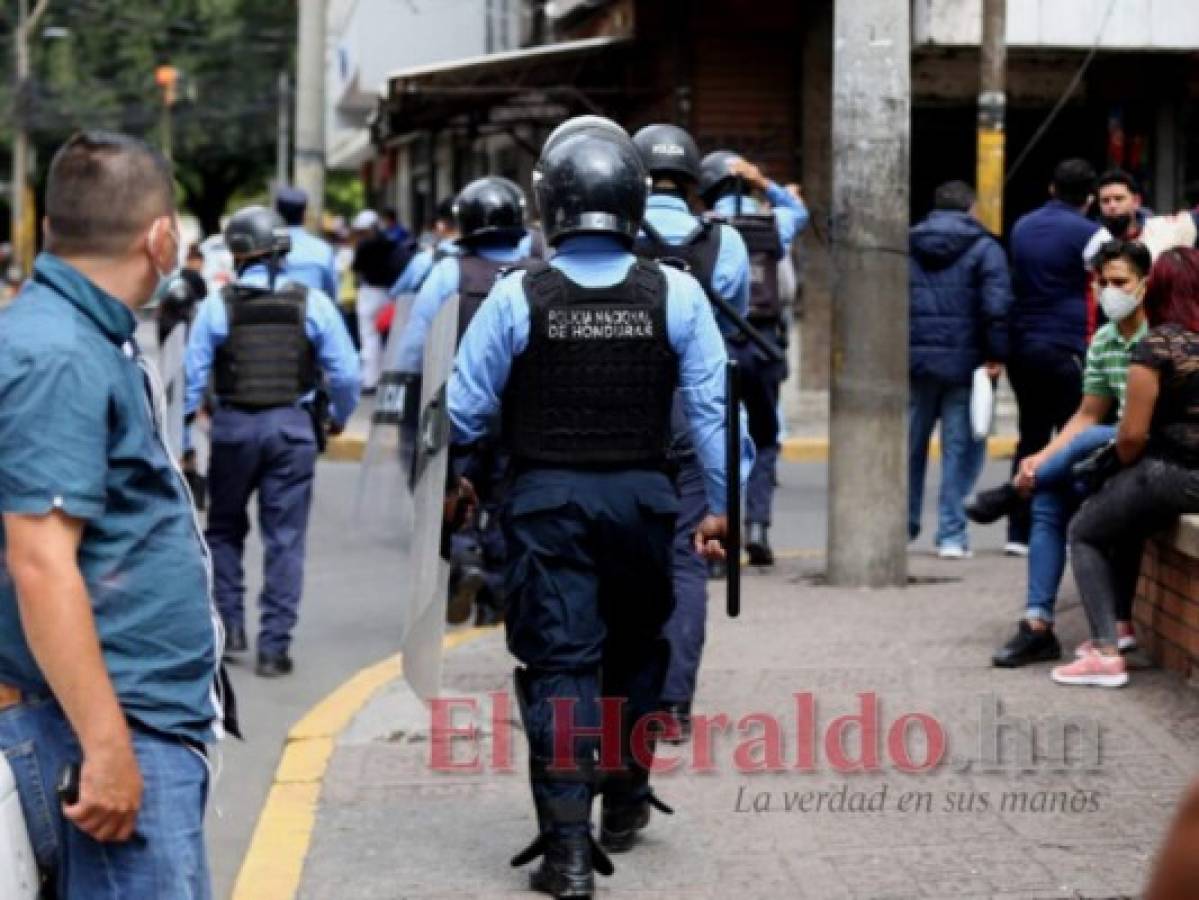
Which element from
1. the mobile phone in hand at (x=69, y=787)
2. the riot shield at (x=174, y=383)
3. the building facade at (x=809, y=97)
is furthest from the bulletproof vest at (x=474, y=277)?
the building facade at (x=809, y=97)

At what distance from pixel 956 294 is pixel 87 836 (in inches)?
326

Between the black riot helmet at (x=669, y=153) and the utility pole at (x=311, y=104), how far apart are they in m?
12.2

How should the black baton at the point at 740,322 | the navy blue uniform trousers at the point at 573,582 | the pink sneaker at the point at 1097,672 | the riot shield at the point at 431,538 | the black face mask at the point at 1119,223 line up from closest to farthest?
the navy blue uniform trousers at the point at 573,582 → the riot shield at the point at 431,538 → the black baton at the point at 740,322 → the pink sneaker at the point at 1097,672 → the black face mask at the point at 1119,223

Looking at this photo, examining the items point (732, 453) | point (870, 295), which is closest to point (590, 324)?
point (732, 453)

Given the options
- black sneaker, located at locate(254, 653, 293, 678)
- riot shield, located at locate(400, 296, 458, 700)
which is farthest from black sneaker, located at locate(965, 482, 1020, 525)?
riot shield, located at locate(400, 296, 458, 700)

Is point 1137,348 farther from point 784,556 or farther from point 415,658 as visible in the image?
point 784,556

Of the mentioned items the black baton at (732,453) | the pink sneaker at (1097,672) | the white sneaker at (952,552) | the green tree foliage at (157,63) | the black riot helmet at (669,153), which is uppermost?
the green tree foliage at (157,63)

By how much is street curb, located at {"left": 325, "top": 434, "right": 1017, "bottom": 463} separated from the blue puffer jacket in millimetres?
6207

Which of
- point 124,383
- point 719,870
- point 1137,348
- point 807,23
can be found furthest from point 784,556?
point 807,23

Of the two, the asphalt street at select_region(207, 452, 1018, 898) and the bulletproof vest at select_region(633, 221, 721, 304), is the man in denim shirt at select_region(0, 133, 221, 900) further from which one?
the bulletproof vest at select_region(633, 221, 721, 304)

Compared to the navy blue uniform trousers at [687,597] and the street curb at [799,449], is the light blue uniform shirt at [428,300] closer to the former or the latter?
the navy blue uniform trousers at [687,597]

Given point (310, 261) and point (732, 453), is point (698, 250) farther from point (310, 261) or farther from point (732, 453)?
point (310, 261)

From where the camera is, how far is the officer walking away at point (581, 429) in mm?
5656

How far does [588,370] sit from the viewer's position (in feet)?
18.6
